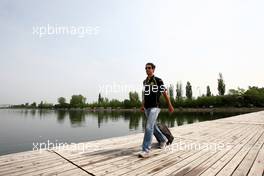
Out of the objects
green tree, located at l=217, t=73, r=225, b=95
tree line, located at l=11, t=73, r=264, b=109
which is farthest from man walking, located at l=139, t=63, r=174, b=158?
green tree, located at l=217, t=73, r=225, b=95

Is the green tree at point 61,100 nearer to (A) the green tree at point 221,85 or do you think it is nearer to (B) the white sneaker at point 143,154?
(A) the green tree at point 221,85

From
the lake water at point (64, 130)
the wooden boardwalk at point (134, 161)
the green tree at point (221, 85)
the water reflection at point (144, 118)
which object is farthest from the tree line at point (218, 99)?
the wooden boardwalk at point (134, 161)

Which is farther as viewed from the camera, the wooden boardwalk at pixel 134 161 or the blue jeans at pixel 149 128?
the blue jeans at pixel 149 128

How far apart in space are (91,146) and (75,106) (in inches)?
5876

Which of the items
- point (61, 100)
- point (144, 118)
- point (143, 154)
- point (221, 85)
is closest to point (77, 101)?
point (61, 100)

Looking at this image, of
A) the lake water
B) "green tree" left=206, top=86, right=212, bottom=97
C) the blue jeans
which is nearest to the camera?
the blue jeans

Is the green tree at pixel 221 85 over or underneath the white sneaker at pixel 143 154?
over

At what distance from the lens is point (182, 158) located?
4.29 meters

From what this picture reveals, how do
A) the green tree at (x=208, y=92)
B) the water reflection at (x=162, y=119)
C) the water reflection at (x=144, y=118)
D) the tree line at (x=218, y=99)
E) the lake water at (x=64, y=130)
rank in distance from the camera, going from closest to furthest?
the lake water at (x=64, y=130), the water reflection at (x=162, y=119), the water reflection at (x=144, y=118), the tree line at (x=218, y=99), the green tree at (x=208, y=92)

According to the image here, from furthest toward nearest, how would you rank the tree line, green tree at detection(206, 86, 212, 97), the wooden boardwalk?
green tree at detection(206, 86, 212, 97)
the tree line
the wooden boardwalk

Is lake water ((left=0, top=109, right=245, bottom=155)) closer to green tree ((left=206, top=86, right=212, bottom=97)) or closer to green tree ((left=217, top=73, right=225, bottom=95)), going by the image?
green tree ((left=217, top=73, right=225, bottom=95))

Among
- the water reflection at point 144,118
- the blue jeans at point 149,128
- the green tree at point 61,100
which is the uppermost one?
the green tree at point 61,100

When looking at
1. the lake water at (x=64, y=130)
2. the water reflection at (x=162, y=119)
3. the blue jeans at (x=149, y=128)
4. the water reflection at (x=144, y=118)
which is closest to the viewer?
the blue jeans at (x=149, y=128)

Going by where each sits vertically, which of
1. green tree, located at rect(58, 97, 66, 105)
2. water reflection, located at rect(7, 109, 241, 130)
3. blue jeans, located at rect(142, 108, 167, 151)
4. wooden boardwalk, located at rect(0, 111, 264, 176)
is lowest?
water reflection, located at rect(7, 109, 241, 130)
